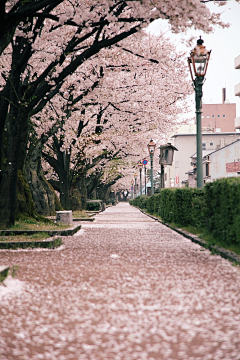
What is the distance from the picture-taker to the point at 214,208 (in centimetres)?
1097

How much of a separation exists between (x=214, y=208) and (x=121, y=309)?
21.3 feet

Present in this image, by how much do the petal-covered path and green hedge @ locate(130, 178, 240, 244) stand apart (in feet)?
3.74

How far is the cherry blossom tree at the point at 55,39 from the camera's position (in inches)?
410

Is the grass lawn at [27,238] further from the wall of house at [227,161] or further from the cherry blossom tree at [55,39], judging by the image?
the wall of house at [227,161]

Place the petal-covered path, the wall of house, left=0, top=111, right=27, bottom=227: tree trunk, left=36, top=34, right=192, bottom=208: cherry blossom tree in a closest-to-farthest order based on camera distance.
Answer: the petal-covered path → left=0, top=111, right=27, bottom=227: tree trunk → left=36, top=34, right=192, bottom=208: cherry blossom tree → the wall of house

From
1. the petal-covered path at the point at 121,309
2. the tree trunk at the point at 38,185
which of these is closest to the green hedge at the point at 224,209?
the petal-covered path at the point at 121,309

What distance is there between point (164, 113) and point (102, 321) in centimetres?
2784

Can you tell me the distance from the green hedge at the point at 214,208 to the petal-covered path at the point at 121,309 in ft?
3.74

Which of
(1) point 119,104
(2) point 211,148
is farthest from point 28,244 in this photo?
(2) point 211,148

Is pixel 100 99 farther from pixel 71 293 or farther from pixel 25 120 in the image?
pixel 71 293

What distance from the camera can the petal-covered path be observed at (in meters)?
3.69

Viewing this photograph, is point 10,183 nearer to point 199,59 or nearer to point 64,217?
point 64,217

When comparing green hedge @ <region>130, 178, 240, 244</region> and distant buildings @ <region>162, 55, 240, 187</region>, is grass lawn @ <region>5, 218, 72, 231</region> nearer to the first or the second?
green hedge @ <region>130, 178, 240, 244</region>

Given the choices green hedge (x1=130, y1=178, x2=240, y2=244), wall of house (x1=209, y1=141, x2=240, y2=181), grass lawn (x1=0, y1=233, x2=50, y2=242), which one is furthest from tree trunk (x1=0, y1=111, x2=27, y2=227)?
wall of house (x1=209, y1=141, x2=240, y2=181)
